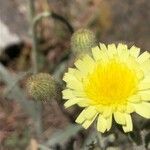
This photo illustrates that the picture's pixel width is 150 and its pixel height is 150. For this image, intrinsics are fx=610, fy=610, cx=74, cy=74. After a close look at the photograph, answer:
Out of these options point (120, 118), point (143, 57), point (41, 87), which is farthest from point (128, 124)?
point (41, 87)

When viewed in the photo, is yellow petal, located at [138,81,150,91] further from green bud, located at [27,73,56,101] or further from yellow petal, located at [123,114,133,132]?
green bud, located at [27,73,56,101]

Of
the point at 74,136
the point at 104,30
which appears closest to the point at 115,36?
the point at 104,30

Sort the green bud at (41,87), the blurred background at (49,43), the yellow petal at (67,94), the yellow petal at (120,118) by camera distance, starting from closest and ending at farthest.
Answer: the yellow petal at (120,118), the yellow petal at (67,94), the green bud at (41,87), the blurred background at (49,43)

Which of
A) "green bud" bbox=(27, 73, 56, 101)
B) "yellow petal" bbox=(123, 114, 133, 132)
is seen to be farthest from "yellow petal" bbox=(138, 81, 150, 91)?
"green bud" bbox=(27, 73, 56, 101)

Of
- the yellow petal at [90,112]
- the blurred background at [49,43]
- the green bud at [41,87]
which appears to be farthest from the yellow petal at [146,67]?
the blurred background at [49,43]

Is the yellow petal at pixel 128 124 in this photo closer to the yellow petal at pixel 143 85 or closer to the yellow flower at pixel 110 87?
the yellow flower at pixel 110 87

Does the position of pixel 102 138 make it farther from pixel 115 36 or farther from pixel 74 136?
pixel 115 36
